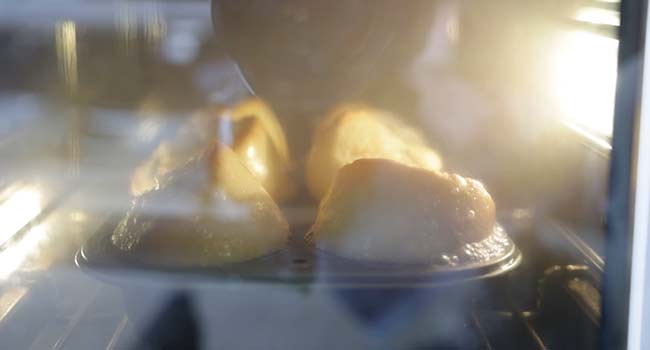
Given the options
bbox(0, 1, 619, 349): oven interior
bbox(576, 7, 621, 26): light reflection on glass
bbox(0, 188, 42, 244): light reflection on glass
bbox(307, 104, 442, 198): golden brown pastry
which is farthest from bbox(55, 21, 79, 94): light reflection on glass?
bbox(576, 7, 621, 26): light reflection on glass

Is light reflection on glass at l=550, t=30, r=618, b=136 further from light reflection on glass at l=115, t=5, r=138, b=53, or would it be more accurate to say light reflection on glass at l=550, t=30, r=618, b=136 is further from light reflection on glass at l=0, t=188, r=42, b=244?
light reflection on glass at l=0, t=188, r=42, b=244

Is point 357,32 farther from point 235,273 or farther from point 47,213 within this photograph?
point 47,213

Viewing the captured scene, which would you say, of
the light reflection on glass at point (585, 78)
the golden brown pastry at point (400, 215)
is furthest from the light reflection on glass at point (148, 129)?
the light reflection on glass at point (585, 78)

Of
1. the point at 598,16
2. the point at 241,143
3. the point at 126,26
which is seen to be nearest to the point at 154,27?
the point at 126,26

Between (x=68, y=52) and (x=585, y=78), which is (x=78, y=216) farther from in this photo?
(x=585, y=78)

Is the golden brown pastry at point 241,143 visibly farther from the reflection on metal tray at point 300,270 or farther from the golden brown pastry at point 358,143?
the reflection on metal tray at point 300,270

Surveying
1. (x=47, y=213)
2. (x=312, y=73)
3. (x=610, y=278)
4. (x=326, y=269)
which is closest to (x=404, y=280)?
(x=326, y=269)
